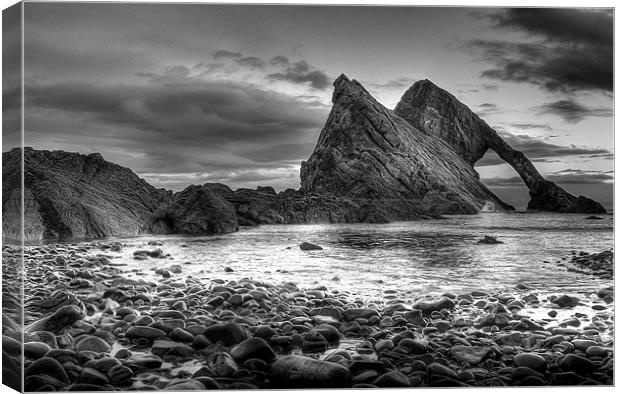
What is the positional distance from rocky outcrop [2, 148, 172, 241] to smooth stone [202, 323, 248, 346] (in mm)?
1252

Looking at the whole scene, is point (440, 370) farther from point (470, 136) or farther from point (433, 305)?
point (470, 136)

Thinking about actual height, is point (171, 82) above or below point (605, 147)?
above

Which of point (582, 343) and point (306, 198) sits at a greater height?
point (306, 198)

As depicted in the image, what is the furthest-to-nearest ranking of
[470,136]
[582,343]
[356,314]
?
[470,136] → [582,343] → [356,314]

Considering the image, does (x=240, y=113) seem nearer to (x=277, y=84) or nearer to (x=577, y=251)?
(x=277, y=84)

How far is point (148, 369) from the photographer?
6.48m

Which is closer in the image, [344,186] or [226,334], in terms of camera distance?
[226,334]

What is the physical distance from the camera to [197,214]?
7.20 m

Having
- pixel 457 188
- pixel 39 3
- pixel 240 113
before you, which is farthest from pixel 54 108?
pixel 457 188

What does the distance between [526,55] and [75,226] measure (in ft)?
15.3

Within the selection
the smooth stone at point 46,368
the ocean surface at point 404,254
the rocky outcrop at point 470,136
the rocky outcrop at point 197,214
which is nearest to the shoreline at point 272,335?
the smooth stone at point 46,368

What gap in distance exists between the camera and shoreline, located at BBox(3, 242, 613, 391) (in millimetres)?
6500

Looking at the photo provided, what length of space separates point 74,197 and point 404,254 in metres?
3.23

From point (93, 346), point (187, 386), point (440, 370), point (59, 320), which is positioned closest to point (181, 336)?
point (187, 386)
